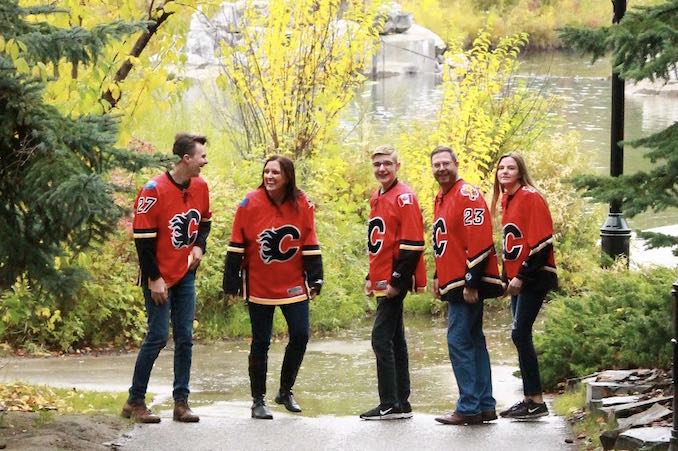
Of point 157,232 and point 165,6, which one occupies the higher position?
point 165,6

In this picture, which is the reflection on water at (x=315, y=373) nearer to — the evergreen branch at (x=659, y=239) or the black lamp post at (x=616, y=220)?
the black lamp post at (x=616, y=220)

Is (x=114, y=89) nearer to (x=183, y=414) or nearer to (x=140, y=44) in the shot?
(x=140, y=44)

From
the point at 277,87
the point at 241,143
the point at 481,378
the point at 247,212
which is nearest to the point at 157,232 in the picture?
the point at 247,212

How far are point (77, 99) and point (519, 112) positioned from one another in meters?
10.5

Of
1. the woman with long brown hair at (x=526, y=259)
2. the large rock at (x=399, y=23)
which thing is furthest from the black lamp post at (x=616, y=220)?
the large rock at (x=399, y=23)

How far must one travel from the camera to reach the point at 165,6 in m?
9.77

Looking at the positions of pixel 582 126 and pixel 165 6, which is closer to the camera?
pixel 165 6

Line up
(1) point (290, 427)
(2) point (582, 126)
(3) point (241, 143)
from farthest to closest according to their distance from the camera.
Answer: (2) point (582, 126), (3) point (241, 143), (1) point (290, 427)

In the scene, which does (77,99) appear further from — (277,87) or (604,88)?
(604,88)

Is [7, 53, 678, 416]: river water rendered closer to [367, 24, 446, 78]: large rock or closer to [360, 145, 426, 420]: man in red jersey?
[360, 145, 426, 420]: man in red jersey

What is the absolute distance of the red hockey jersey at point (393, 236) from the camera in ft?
27.1

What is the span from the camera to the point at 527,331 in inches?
326

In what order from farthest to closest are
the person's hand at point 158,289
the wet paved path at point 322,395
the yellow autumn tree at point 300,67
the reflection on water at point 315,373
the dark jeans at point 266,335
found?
the yellow autumn tree at point 300,67
the reflection on water at point 315,373
the dark jeans at point 266,335
the person's hand at point 158,289
the wet paved path at point 322,395

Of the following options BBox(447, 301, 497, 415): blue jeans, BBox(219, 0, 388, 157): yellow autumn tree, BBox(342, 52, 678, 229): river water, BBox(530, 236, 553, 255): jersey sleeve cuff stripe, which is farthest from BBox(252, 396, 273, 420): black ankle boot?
BBox(342, 52, 678, 229): river water
